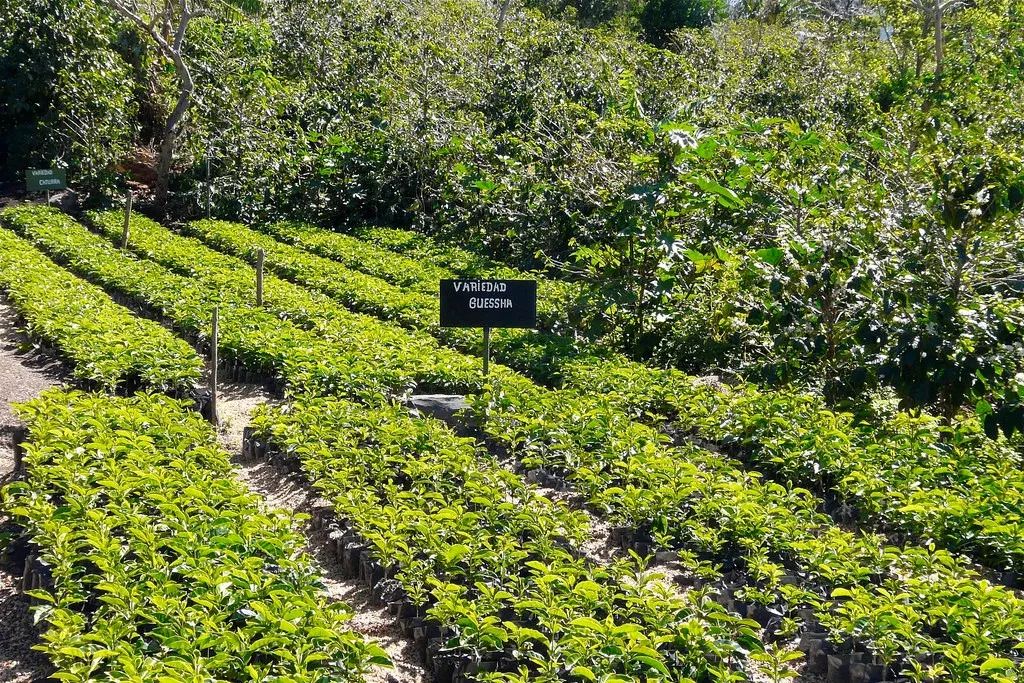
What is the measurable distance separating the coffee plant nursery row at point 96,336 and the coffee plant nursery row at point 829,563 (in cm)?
346

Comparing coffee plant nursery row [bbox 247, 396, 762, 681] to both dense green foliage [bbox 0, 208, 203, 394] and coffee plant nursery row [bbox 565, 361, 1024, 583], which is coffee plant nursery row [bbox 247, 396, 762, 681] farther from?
dense green foliage [bbox 0, 208, 203, 394]

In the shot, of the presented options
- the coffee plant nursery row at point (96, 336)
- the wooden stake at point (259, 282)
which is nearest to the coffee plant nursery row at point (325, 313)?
the wooden stake at point (259, 282)

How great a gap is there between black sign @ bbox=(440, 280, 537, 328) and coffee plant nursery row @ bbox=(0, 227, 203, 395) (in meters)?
2.13

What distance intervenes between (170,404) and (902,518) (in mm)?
4819

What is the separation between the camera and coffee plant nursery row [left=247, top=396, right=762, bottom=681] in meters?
4.16

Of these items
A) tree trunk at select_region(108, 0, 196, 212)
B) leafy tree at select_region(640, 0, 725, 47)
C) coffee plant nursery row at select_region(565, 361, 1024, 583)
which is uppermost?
leafy tree at select_region(640, 0, 725, 47)

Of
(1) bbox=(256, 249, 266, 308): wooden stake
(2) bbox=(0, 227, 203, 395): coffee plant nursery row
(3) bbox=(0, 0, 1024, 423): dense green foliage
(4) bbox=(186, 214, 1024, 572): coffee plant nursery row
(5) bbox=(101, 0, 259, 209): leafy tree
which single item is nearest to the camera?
(4) bbox=(186, 214, 1024, 572): coffee plant nursery row

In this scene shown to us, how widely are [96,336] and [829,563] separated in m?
6.57

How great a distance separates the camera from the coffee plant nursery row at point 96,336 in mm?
8234

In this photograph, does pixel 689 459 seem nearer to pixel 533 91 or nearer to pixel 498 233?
pixel 498 233

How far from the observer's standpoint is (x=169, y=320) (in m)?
11.4

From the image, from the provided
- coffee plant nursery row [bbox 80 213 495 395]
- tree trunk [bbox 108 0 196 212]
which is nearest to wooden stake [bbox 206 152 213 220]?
tree trunk [bbox 108 0 196 212]

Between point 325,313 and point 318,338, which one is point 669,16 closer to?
point 325,313

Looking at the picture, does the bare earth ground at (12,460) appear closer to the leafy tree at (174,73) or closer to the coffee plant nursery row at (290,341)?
the coffee plant nursery row at (290,341)
